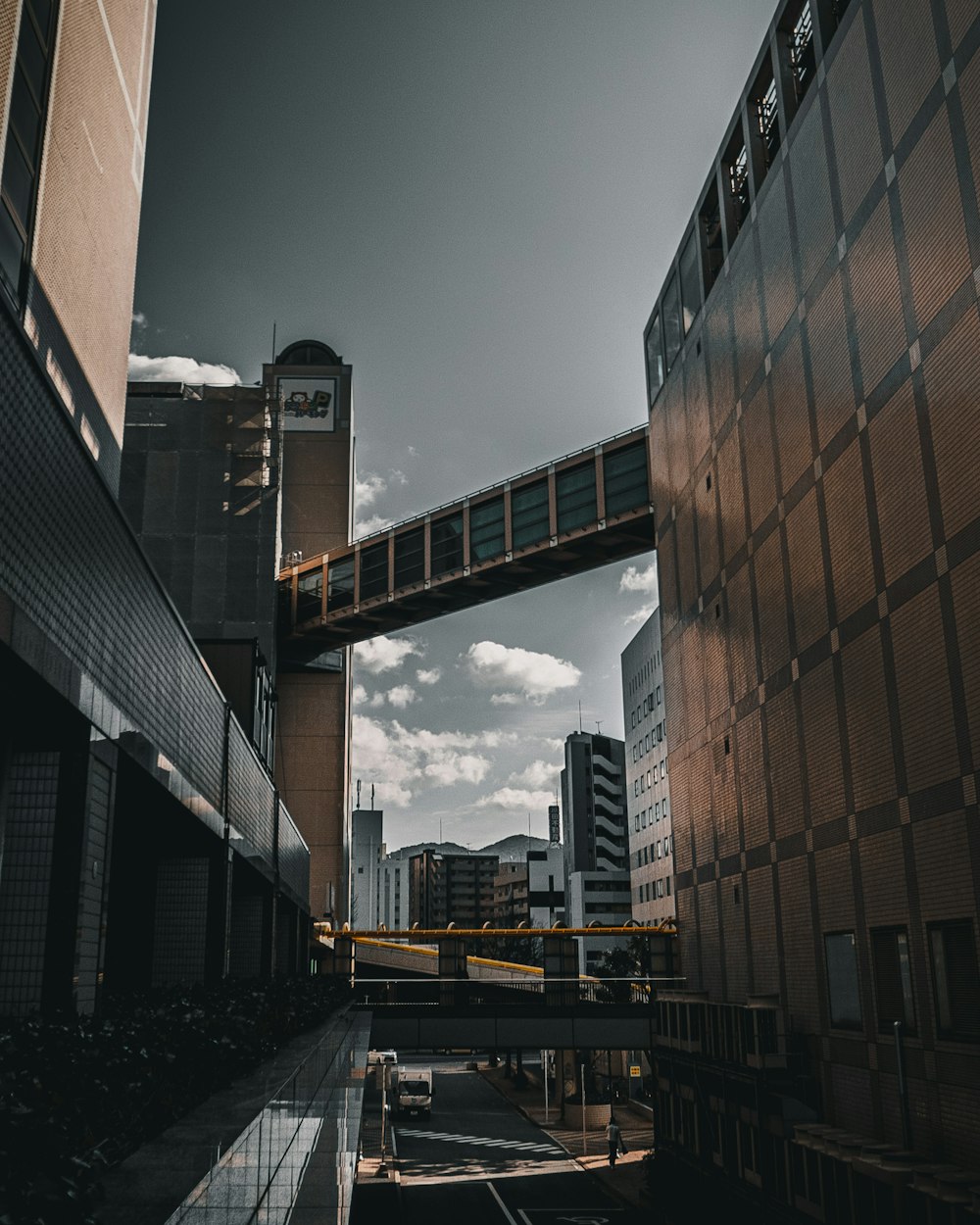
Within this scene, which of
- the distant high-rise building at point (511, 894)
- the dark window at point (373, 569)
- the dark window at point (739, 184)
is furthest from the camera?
the distant high-rise building at point (511, 894)

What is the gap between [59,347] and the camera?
21.0 metres

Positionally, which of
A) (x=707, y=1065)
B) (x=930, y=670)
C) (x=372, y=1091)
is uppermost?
(x=930, y=670)

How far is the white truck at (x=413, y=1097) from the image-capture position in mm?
60312

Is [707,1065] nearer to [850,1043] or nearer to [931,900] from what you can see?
[850,1043]

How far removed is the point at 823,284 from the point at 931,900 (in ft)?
40.9

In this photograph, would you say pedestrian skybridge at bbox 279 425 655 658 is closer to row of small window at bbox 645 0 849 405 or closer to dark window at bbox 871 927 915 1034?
row of small window at bbox 645 0 849 405

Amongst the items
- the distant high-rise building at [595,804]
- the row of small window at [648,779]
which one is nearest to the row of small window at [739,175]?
the row of small window at [648,779]

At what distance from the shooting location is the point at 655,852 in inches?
3971

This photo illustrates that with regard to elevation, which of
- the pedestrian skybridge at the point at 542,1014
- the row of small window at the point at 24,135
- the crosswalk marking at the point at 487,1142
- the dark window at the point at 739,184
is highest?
the dark window at the point at 739,184

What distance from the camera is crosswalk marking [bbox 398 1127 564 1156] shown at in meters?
49.9

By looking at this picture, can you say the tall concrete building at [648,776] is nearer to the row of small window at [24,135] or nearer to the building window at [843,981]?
the building window at [843,981]

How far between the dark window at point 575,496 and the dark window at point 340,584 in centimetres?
1311

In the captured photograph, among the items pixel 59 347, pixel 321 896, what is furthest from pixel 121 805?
pixel 321 896

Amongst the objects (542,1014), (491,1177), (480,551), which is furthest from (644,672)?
(542,1014)
